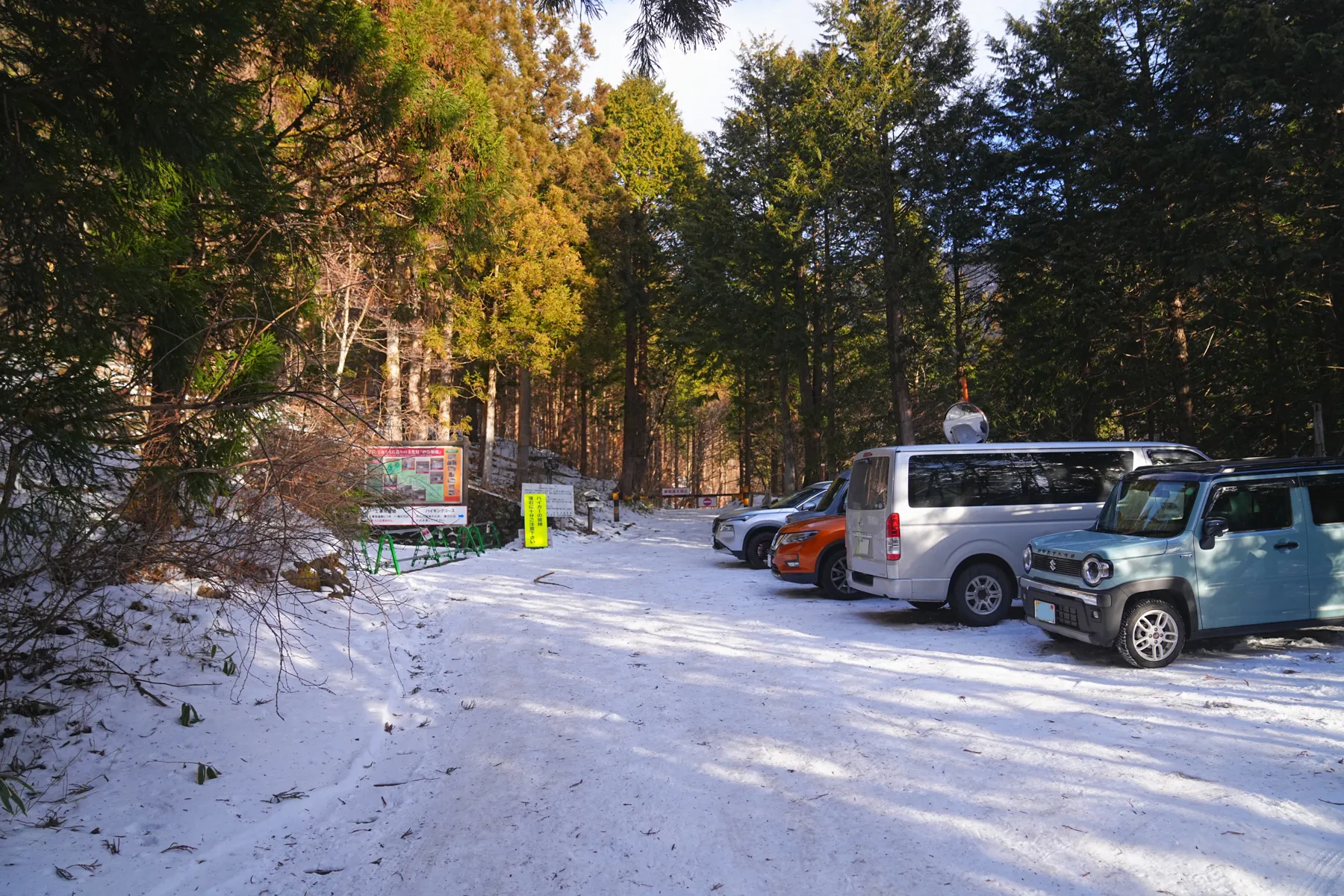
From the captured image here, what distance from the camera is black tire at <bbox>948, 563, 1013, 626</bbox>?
30.7 ft

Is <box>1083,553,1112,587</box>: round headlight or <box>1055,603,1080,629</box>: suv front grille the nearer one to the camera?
<box>1083,553,1112,587</box>: round headlight

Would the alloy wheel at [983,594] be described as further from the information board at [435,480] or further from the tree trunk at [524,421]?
the tree trunk at [524,421]

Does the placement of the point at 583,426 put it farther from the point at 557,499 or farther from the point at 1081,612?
the point at 1081,612

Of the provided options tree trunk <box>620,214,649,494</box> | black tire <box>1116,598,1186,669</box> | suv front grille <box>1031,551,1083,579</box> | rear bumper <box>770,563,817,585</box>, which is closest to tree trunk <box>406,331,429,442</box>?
tree trunk <box>620,214,649,494</box>

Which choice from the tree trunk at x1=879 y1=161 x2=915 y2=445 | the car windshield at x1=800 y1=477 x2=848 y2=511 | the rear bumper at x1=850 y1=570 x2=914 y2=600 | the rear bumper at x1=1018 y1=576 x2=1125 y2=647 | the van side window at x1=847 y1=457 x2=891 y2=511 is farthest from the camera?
the tree trunk at x1=879 y1=161 x2=915 y2=445

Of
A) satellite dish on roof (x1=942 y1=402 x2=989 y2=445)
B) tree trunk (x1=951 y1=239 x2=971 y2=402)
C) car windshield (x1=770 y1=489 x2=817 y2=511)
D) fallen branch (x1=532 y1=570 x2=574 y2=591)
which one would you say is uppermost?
tree trunk (x1=951 y1=239 x2=971 y2=402)

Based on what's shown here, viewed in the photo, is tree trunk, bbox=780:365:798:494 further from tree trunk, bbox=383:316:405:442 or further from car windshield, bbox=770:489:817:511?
tree trunk, bbox=383:316:405:442

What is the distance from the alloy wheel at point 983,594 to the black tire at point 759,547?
662 centimetres

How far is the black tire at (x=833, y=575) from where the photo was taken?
39.1 feet

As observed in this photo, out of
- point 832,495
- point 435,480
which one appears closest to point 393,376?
point 435,480

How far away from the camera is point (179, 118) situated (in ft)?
13.3

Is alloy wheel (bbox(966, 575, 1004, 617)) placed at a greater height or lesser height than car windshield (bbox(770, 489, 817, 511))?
lesser

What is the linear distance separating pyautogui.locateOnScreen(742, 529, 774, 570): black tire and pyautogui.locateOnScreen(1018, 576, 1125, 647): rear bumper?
8.20 meters

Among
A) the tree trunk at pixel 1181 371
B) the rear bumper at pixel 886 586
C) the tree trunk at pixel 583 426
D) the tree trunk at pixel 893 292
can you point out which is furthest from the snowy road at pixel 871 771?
the tree trunk at pixel 583 426
